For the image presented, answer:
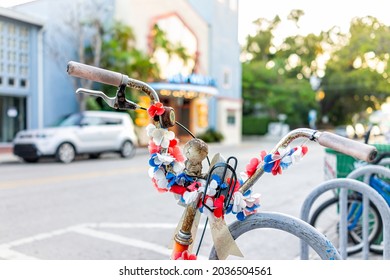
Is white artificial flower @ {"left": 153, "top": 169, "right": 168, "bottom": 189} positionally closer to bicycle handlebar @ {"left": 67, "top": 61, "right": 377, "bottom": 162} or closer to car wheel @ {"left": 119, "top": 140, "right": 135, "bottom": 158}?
bicycle handlebar @ {"left": 67, "top": 61, "right": 377, "bottom": 162}

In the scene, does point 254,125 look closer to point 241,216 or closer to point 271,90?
point 271,90

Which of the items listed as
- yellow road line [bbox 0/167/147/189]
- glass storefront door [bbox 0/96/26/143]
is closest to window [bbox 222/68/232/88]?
glass storefront door [bbox 0/96/26/143]

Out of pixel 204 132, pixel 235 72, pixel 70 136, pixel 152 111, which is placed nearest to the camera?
pixel 152 111

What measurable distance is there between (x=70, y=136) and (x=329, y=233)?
816 cm

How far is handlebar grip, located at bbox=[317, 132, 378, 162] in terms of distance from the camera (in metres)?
1.16

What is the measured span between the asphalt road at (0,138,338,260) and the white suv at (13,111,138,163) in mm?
2263

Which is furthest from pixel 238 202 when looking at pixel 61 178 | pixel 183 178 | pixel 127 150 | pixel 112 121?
pixel 127 150

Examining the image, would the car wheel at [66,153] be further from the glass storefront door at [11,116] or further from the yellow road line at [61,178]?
A: the glass storefront door at [11,116]

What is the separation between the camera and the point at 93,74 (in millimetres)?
1331

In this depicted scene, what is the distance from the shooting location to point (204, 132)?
17.6m

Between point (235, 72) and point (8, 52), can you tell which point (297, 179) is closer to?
point (8, 52)

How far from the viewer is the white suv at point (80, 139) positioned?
11.0 m
